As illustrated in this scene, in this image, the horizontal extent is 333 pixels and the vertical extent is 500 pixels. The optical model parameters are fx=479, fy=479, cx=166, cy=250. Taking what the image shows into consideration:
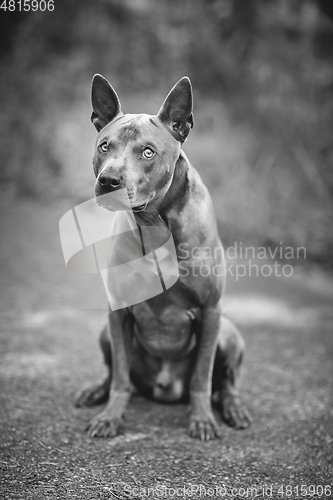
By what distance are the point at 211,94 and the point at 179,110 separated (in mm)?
6994

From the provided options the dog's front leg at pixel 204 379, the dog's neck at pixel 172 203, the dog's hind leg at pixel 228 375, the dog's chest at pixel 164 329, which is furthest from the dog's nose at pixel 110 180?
the dog's hind leg at pixel 228 375

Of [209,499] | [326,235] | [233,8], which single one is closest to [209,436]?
[209,499]

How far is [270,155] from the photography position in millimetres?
7754

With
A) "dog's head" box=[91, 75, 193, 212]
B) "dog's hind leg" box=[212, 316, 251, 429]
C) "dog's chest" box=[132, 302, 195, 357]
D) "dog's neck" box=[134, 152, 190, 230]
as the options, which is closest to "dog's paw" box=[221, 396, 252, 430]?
"dog's hind leg" box=[212, 316, 251, 429]

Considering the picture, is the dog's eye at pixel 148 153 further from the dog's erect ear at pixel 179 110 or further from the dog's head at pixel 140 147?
the dog's erect ear at pixel 179 110

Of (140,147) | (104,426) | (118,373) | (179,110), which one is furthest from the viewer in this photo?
(118,373)

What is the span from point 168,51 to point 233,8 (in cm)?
152

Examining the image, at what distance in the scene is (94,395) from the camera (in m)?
2.85

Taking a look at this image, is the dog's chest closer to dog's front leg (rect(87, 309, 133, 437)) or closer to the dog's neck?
dog's front leg (rect(87, 309, 133, 437))

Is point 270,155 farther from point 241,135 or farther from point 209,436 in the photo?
point 209,436

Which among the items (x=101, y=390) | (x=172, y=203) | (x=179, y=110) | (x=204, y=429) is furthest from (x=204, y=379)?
(x=179, y=110)

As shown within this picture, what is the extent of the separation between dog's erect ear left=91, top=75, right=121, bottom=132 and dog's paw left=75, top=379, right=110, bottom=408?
155cm

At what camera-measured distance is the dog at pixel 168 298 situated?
84.6 inches

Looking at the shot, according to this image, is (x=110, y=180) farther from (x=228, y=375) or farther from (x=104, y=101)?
(x=228, y=375)
